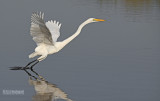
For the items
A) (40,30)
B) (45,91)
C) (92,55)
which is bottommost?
(92,55)

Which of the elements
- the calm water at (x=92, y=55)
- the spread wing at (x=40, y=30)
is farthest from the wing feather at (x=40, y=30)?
the calm water at (x=92, y=55)

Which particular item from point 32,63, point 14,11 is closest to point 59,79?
point 32,63

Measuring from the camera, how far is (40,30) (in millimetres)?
10602

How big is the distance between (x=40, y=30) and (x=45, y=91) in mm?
1790

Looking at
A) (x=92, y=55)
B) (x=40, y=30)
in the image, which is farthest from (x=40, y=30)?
(x=92, y=55)

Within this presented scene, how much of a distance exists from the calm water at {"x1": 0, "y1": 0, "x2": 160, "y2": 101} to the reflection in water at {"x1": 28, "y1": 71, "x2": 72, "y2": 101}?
0.42 ft

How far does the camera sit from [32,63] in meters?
12.1

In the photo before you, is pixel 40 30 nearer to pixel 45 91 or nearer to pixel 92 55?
pixel 45 91

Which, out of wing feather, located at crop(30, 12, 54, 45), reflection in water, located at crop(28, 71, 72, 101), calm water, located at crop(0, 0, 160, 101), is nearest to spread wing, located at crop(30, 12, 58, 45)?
wing feather, located at crop(30, 12, 54, 45)

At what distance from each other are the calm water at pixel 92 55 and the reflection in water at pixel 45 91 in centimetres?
13

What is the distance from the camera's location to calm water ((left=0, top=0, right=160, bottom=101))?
958 centimetres

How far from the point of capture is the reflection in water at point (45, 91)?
8.84 metres

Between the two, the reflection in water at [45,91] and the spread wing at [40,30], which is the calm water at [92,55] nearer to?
the reflection in water at [45,91]

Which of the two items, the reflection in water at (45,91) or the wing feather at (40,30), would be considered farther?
the wing feather at (40,30)
